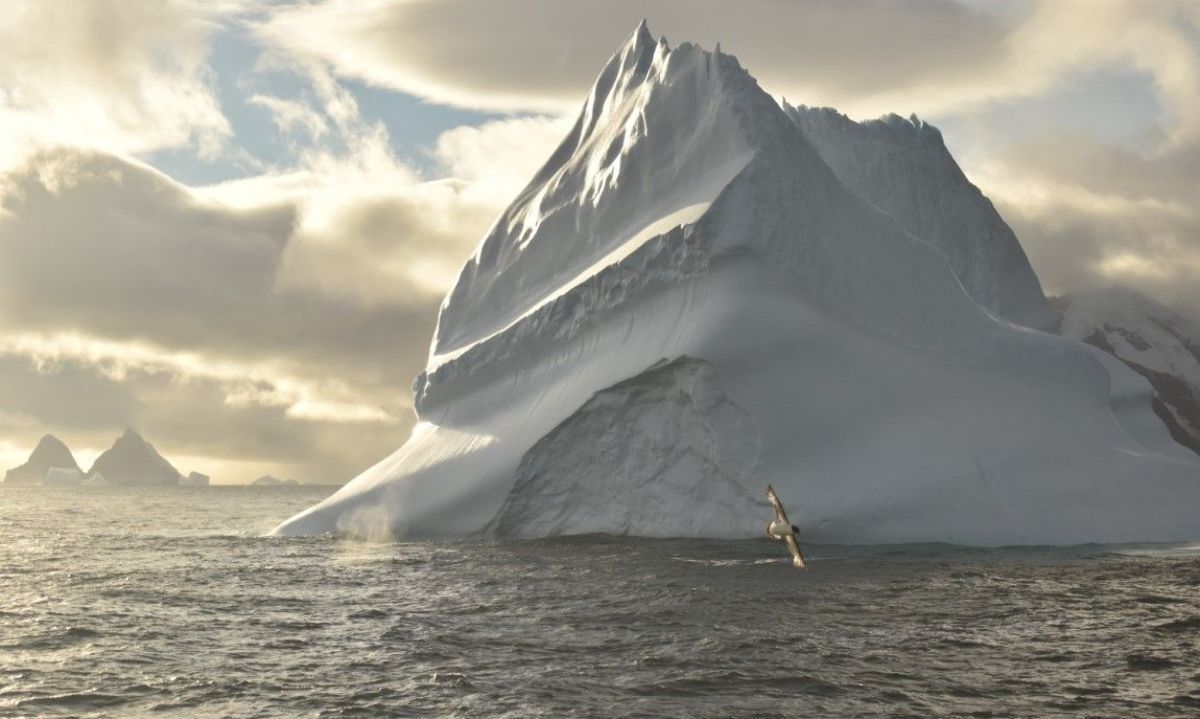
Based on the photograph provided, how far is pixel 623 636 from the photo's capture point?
1447cm

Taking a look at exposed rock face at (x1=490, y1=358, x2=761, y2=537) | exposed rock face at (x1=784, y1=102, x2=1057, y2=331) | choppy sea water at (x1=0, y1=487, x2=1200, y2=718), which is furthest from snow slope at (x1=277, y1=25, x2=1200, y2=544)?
exposed rock face at (x1=784, y1=102, x2=1057, y2=331)

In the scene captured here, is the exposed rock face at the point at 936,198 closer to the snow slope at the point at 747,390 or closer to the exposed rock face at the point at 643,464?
the snow slope at the point at 747,390

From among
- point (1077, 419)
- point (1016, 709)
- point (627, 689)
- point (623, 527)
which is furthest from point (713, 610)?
point (1077, 419)

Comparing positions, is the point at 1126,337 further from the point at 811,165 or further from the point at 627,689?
the point at 627,689

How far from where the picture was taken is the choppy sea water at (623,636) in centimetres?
1133

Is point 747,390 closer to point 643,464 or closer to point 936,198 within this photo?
point 643,464

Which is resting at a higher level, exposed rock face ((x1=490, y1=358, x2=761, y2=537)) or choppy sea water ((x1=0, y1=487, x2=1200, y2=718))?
exposed rock face ((x1=490, y1=358, x2=761, y2=537))

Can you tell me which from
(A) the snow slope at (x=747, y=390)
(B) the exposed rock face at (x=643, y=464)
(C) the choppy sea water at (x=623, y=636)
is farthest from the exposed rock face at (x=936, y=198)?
(C) the choppy sea water at (x=623, y=636)

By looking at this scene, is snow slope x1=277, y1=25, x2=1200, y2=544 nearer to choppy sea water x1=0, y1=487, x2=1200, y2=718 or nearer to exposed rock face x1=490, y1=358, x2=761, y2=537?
exposed rock face x1=490, y1=358, x2=761, y2=537

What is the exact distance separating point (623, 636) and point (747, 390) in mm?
12433

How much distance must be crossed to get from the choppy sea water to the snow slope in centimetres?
184

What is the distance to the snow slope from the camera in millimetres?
24844

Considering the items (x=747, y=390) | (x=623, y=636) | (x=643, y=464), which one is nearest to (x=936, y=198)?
(x=747, y=390)

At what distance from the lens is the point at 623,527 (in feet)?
88.5
